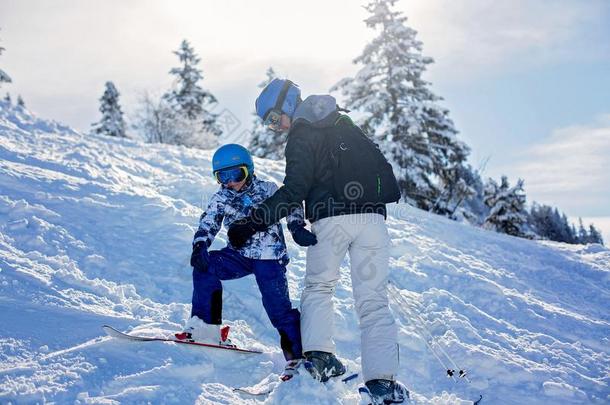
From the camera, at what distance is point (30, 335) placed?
346 centimetres

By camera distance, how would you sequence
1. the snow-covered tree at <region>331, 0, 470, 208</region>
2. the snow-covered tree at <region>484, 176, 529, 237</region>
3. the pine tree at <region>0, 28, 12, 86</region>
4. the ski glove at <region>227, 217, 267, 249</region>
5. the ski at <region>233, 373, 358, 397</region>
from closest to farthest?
the ski at <region>233, 373, 358, 397</region>
the ski glove at <region>227, 217, 267, 249</region>
the snow-covered tree at <region>331, 0, 470, 208</region>
the pine tree at <region>0, 28, 12, 86</region>
the snow-covered tree at <region>484, 176, 529, 237</region>

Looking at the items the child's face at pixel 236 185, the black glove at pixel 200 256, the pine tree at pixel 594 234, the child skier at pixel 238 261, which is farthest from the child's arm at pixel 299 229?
the pine tree at pixel 594 234

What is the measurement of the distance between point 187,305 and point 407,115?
55.1ft

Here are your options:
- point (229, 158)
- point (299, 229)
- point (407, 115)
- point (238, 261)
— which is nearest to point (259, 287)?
point (238, 261)

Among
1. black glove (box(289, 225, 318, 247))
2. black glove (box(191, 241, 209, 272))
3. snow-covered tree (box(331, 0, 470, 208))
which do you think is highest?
snow-covered tree (box(331, 0, 470, 208))

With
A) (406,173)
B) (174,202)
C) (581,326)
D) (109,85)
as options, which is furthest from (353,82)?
(109,85)

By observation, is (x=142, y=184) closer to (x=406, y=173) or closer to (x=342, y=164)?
(x=342, y=164)

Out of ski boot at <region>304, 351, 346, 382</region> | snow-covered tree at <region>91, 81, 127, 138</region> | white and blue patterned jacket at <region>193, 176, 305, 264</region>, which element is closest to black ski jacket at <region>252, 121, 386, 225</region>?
white and blue patterned jacket at <region>193, 176, 305, 264</region>

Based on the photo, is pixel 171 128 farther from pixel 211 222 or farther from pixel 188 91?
pixel 211 222

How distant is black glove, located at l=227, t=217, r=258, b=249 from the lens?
362 cm

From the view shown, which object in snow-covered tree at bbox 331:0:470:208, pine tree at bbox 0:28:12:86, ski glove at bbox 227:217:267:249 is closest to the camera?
ski glove at bbox 227:217:267:249

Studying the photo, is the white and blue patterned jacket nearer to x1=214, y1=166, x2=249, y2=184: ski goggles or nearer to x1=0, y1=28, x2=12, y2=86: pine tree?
x1=214, y1=166, x2=249, y2=184: ski goggles

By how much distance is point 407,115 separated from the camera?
20062mm

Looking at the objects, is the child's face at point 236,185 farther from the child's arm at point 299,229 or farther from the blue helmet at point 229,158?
the child's arm at point 299,229
